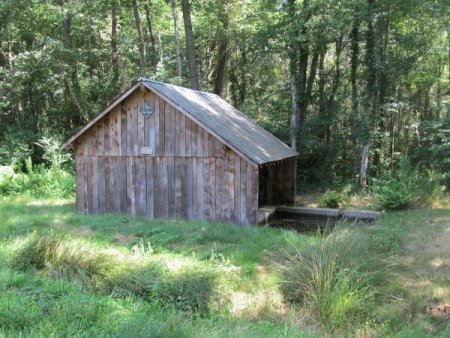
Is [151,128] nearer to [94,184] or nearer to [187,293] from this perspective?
[94,184]

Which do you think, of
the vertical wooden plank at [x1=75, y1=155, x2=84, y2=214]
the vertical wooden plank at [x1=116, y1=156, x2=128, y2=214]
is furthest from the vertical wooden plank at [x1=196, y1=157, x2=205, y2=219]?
the vertical wooden plank at [x1=75, y1=155, x2=84, y2=214]

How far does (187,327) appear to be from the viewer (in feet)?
13.1

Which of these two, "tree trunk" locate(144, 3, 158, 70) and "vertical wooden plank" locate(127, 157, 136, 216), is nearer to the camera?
"vertical wooden plank" locate(127, 157, 136, 216)

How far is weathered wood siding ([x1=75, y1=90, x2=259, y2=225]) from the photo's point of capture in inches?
412

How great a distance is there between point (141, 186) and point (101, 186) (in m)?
1.28

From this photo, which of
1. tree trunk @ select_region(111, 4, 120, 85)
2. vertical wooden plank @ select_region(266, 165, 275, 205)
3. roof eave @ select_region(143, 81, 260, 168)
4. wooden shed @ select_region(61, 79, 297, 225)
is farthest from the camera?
tree trunk @ select_region(111, 4, 120, 85)

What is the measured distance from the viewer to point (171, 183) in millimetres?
Result: 11078

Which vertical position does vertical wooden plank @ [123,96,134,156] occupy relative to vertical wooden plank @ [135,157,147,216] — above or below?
above

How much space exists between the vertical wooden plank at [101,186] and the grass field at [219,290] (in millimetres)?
3571

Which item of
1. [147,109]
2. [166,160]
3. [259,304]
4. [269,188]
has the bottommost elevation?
[259,304]

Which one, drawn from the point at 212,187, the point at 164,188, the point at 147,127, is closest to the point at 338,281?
the point at 212,187

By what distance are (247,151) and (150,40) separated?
17.7m

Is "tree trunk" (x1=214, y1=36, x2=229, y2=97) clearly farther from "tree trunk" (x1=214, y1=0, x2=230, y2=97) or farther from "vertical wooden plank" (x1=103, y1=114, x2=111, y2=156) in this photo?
"vertical wooden plank" (x1=103, y1=114, x2=111, y2=156)

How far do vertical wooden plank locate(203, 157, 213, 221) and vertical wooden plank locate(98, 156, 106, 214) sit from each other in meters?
3.06
